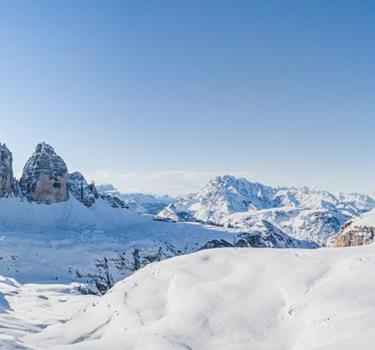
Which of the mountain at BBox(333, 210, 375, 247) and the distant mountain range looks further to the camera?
the distant mountain range

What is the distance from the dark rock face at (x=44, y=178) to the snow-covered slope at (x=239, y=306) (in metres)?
110

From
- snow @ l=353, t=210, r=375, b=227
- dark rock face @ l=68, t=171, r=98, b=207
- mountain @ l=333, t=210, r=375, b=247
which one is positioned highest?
dark rock face @ l=68, t=171, r=98, b=207

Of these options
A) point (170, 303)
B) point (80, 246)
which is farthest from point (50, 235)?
point (170, 303)

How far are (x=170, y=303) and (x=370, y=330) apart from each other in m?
8.24

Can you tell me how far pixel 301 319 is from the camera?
1417 cm

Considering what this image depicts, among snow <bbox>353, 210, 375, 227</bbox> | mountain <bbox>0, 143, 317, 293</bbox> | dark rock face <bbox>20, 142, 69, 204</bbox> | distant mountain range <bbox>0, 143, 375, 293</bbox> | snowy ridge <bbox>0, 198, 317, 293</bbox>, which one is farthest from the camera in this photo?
dark rock face <bbox>20, 142, 69, 204</bbox>

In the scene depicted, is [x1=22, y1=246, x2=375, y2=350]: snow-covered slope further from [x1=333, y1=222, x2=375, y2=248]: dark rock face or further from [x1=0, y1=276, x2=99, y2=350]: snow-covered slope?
[x1=333, y1=222, x2=375, y2=248]: dark rock face

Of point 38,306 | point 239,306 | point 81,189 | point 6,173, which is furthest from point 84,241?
point 239,306

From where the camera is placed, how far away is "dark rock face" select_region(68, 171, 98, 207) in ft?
444

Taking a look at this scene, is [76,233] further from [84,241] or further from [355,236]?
[355,236]

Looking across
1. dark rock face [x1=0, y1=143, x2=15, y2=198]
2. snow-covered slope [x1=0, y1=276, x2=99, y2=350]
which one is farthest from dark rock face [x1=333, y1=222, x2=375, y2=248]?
dark rock face [x1=0, y1=143, x2=15, y2=198]

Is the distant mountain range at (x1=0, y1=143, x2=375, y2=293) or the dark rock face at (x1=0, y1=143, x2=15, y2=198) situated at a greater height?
the dark rock face at (x1=0, y1=143, x2=15, y2=198)

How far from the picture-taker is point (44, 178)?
12469 cm

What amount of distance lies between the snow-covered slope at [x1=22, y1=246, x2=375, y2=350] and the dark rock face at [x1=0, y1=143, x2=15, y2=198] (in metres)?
106
